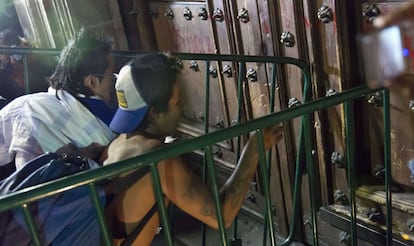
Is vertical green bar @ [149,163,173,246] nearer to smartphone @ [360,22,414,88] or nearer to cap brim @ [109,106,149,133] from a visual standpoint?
cap brim @ [109,106,149,133]

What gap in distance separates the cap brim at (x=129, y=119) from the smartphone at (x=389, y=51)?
1080mm

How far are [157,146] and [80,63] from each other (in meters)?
0.79

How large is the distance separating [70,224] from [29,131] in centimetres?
64

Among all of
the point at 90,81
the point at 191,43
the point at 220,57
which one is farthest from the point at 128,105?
the point at 191,43

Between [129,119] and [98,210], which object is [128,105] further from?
[98,210]

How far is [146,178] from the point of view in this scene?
5.84 feet

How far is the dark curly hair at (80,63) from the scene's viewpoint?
7.74ft

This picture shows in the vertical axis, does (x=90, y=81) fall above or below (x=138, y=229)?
above

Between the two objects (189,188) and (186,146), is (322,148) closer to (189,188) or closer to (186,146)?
(189,188)

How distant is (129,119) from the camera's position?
186 cm

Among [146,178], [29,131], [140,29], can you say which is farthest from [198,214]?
[140,29]

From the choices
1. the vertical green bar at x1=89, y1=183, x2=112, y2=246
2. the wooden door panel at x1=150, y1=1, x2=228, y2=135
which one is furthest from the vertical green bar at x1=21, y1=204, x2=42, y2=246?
the wooden door panel at x1=150, y1=1, x2=228, y2=135

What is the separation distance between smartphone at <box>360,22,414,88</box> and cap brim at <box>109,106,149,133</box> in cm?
108

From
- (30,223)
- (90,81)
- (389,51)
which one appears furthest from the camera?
(90,81)
